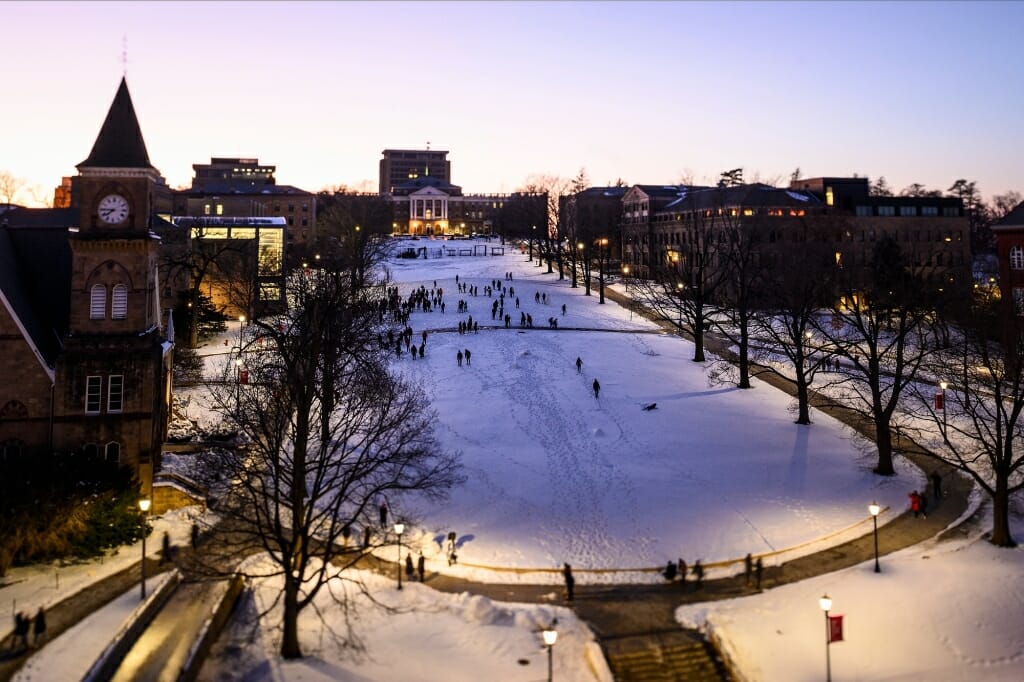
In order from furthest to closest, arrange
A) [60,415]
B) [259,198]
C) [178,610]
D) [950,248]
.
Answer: [259,198]
[950,248]
[60,415]
[178,610]

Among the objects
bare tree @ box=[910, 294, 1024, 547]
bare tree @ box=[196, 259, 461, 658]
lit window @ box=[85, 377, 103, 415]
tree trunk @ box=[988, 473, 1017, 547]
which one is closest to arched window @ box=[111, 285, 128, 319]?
lit window @ box=[85, 377, 103, 415]

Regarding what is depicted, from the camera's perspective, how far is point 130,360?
25.9 meters

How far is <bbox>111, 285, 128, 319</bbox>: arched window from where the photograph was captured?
86.9ft

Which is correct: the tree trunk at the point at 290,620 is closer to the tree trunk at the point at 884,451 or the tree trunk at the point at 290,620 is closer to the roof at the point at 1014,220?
the tree trunk at the point at 884,451

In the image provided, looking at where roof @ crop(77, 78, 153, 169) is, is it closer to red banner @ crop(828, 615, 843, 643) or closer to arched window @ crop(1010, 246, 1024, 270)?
red banner @ crop(828, 615, 843, 643)

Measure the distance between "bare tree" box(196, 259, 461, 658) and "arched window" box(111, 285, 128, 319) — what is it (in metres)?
5.01

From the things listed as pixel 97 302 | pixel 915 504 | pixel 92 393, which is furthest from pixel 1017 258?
pixel 92 393

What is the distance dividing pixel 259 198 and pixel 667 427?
322 feet

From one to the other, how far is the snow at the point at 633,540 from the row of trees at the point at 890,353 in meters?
2.47

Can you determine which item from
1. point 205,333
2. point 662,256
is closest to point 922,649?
point 205,333

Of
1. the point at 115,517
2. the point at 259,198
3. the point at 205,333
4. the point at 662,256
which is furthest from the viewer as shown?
the point at 259,198

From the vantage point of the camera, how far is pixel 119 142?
26.9 meters

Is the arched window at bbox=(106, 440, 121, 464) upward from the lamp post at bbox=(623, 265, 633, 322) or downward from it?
downward

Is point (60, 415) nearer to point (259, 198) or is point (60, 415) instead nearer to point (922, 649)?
point (922, 649)
